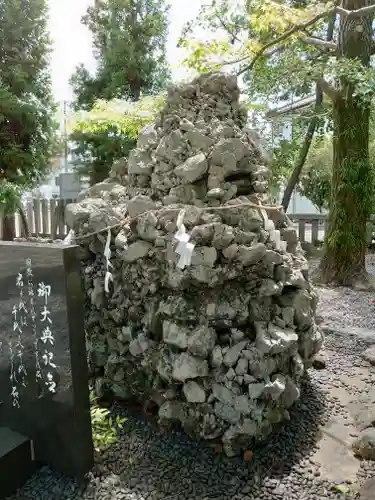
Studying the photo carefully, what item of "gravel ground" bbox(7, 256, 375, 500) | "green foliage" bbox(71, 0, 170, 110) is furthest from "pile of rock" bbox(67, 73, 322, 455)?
"green foliage" bbox(71, 0, 170, 110)

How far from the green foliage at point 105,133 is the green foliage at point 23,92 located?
2.44 ft

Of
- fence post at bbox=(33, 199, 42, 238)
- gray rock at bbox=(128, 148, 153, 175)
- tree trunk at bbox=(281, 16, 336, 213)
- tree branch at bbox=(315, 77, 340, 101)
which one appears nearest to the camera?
gray rock at bbox=(128, 148, 153, 175)

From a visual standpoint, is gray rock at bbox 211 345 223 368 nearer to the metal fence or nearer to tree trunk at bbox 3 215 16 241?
tree trunk at bbox 3 215 16 241

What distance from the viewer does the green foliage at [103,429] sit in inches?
82.7

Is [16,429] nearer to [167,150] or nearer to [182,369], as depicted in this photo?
[182,369]

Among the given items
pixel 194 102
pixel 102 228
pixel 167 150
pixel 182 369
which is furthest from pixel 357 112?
pixel 182 369

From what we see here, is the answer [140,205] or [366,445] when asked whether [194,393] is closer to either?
[366,445]

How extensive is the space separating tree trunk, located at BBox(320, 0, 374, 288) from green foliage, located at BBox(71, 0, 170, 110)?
15.7ft

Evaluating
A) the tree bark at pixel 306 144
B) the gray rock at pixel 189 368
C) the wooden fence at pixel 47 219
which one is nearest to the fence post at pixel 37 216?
the wooden fence at pixel 47 219

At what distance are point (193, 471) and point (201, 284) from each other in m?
0.85

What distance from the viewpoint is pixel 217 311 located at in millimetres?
2107

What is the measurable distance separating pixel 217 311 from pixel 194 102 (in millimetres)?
1257

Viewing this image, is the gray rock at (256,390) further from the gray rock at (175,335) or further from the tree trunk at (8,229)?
the tree trunk at (8,229)

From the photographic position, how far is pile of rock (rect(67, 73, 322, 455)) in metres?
2.06
